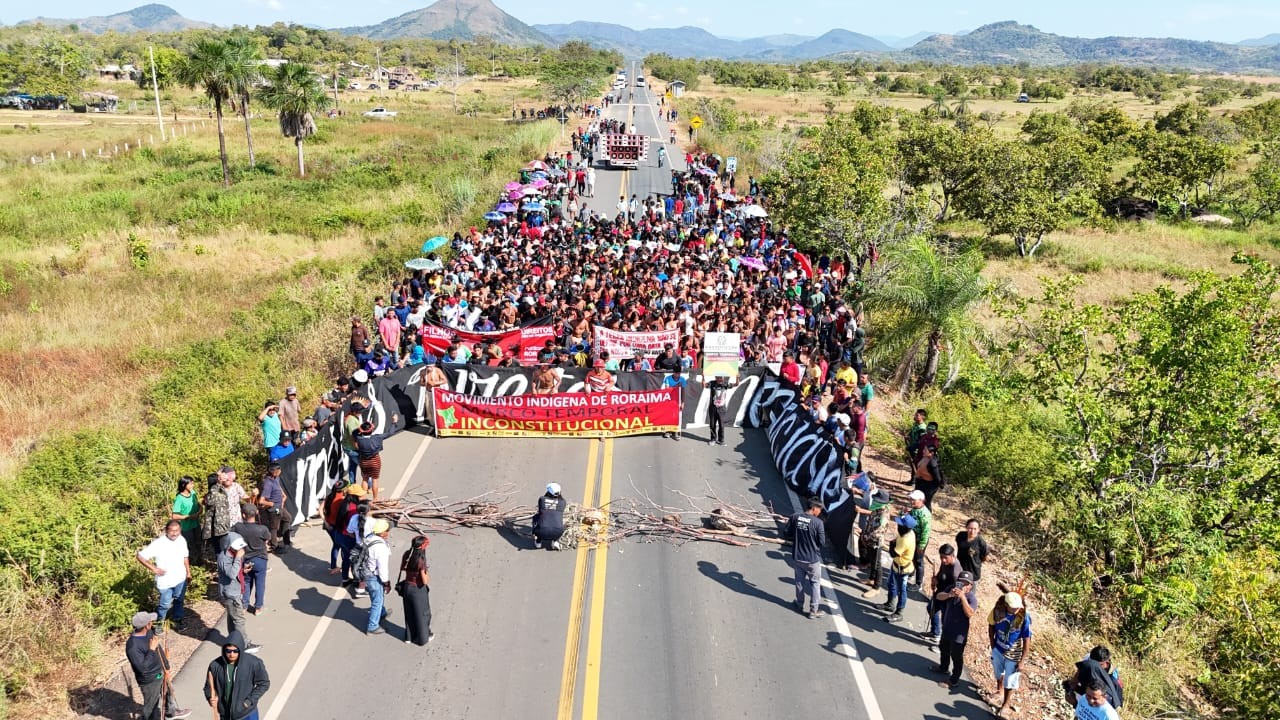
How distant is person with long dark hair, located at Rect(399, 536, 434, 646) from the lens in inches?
364

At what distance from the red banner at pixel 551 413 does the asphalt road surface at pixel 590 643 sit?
2.36 m

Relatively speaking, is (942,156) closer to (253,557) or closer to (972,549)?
(972,549)

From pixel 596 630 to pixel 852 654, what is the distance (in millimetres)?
3128

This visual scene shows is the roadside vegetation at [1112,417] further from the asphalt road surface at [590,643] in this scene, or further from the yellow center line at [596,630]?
the yellow center line at [596,630]

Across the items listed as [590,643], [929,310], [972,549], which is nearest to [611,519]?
[590,643]

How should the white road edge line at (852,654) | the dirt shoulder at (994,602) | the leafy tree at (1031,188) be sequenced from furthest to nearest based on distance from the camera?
1. the leafy tree at (1031,188)
2. the dirt shoulder at (994,602)
3. the white road edge line at (852,654)

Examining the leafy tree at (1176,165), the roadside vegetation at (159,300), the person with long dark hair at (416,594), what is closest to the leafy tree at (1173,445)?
the person with long dark hair at (416,594)

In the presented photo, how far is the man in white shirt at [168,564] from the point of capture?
9.40m

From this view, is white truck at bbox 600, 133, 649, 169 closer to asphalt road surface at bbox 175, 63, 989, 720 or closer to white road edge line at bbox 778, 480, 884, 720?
asphalt road surface at bbox 175, 63, 989, 720

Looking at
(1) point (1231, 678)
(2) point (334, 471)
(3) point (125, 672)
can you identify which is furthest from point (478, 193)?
→ (1) point (1231, 678)

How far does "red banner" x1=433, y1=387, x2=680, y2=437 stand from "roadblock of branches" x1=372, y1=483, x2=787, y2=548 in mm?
2414

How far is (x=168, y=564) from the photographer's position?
31.1 ft

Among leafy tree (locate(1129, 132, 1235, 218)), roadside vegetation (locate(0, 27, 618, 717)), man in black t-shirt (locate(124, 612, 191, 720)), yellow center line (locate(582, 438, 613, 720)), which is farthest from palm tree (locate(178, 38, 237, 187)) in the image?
leafy tree (locate(1129, 132, 1235, 218))

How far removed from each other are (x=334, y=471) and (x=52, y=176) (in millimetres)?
42107
